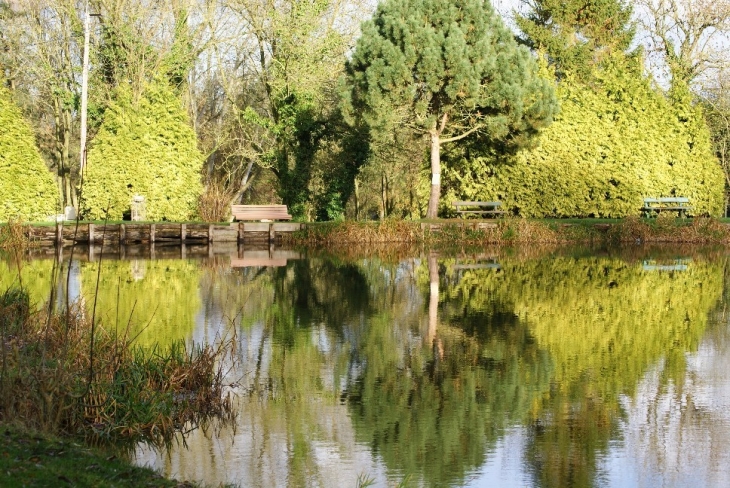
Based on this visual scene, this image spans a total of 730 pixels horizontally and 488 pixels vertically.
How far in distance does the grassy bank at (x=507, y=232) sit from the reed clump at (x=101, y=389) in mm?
20849

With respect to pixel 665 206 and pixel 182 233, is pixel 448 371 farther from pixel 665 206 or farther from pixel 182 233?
pixel 665 206

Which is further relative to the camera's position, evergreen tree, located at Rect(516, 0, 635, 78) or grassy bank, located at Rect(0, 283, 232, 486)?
evergreen tree, located at Rect(516, 0, 635, 78)

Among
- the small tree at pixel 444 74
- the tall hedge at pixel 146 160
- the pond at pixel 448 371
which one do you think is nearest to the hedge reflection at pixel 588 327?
the pond at pixel 448 371

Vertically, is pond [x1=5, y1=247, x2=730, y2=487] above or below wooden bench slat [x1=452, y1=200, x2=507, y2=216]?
below

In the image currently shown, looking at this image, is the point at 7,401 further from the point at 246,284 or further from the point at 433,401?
the point at 246,284

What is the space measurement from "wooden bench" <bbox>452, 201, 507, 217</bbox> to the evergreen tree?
8628 mm

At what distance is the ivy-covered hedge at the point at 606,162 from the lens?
34.9 metres

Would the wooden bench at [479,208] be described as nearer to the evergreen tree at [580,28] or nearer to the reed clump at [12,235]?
the evergreen tree at [580,28]

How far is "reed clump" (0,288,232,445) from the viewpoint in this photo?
7.94 metres

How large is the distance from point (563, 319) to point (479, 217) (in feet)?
61.9

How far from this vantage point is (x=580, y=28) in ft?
141

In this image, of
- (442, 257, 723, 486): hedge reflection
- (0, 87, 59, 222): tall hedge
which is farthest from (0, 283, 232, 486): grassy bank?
(0, 87, 59, 222): tall hedge

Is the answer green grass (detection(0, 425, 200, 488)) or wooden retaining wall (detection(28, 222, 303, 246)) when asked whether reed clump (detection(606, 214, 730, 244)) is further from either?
green grass (detection(0, 425, 200, 488))

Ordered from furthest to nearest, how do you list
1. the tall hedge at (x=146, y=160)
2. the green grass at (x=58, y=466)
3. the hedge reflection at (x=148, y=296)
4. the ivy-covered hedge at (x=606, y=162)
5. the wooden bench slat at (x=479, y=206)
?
the ivy-covered hedge at (x=606, y=162)
the wooden bench slat at (x=479, y=206)
the tall hedge at (x=146, y=160)
the hedge reflection at (x=148, y=296)
the green grass at (x=58, y=466)
